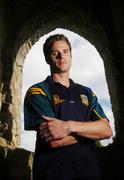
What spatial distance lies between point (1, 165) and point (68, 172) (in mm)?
2698

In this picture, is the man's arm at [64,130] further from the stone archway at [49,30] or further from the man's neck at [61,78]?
the stone archway at [49,30]

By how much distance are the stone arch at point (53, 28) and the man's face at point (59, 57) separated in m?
3.96

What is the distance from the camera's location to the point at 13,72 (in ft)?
20.2

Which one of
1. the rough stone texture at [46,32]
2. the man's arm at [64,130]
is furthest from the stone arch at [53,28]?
the man's arm at [64,130]

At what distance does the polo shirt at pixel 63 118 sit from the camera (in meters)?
1.80

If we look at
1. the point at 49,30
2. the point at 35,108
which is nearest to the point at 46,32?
the point at 49,30

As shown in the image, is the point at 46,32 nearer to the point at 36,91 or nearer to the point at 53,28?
the point at 53,28

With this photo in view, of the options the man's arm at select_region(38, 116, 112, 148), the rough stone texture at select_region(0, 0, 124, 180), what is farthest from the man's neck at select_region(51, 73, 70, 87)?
the rough stone texture at select_region(0, 0, 124, 180)

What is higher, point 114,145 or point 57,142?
point 57,142

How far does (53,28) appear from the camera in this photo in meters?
7.08

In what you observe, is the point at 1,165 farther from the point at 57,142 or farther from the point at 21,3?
the point at 21,3

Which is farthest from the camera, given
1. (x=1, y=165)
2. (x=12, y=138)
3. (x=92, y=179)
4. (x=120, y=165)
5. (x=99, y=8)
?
(x=99, y=8)

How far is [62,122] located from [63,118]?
0.07m

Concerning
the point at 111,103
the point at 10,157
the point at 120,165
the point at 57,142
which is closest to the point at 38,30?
the point at 111,103
